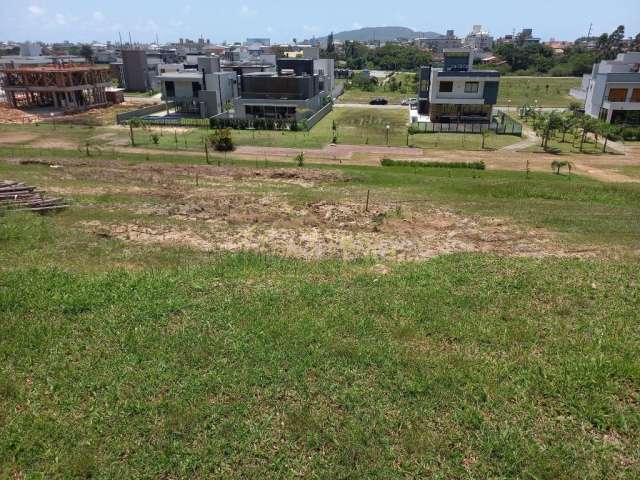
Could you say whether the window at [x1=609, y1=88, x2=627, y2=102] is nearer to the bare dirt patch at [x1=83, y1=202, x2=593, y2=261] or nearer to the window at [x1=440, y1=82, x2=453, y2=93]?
the window at [x1=440, y1=82, x2=453, y2=93]

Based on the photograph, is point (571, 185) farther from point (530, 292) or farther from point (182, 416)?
point (182, 416)

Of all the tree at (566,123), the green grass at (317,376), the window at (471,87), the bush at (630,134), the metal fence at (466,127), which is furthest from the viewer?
the window at (471,87)

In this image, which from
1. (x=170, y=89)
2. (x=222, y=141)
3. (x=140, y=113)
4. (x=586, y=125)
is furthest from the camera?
(x=170, y=89)

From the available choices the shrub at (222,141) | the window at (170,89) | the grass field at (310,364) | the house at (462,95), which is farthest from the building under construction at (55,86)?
the grass field at (310,364)

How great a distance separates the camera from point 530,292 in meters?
14.2

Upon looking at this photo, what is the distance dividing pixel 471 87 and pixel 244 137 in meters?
31.1

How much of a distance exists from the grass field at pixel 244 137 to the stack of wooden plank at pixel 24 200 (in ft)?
69.4

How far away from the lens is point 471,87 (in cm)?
5859

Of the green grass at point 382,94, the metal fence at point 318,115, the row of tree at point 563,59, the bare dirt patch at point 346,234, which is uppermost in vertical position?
the row of tree at point 563,59

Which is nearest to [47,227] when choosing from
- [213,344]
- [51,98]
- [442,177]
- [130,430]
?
[213,344]

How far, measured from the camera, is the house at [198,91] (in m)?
63.1

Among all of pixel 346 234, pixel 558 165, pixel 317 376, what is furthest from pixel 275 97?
pixel 317 376

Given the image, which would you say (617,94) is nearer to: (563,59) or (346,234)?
(346,234)

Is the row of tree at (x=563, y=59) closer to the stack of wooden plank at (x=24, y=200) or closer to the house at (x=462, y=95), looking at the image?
→ the house at (x=462, y=95)
